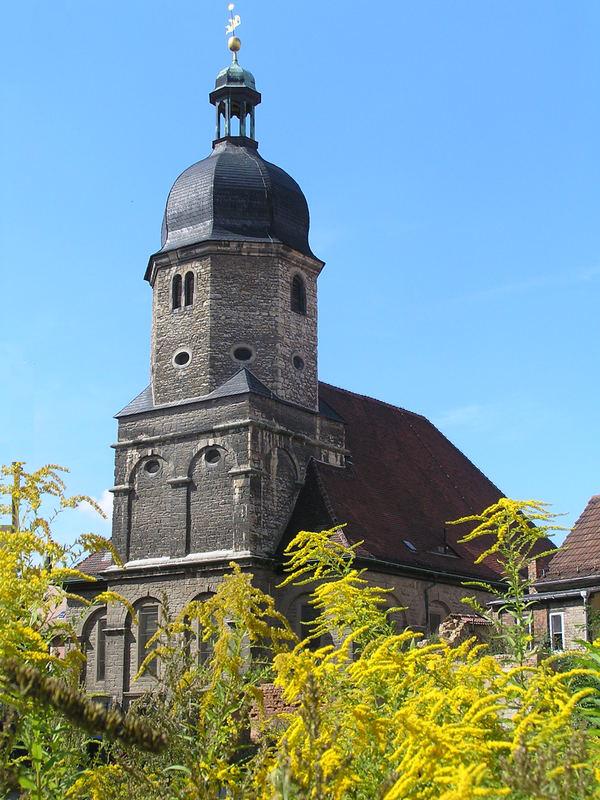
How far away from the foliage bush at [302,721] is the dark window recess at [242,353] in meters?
20.9

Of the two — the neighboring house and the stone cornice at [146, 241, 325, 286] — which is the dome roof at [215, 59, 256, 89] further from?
the neighboring house

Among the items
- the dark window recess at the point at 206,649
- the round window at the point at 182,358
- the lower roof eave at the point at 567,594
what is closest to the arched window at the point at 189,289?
the round window at the point at 182,358

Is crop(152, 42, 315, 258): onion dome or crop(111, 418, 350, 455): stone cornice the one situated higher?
crop(152, 42, 315, 258): onion dome

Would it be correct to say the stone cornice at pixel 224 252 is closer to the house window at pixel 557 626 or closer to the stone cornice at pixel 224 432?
the stone cornice at pixel 224 432

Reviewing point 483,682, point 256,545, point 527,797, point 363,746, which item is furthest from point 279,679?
point 256,545

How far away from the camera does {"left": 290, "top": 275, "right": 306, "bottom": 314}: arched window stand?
1168 inches

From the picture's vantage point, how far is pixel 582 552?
23.4 meters

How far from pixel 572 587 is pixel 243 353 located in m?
10.4

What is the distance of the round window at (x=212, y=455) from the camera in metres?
27.3

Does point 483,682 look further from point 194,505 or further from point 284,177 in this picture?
point 284,177

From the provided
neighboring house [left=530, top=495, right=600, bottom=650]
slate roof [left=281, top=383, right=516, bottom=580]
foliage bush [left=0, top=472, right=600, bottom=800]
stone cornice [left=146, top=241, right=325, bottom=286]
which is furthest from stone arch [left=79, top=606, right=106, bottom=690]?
foliage bush [left=0, top=472, right=600, bottom=800]

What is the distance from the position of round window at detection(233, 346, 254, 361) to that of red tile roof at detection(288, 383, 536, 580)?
10.9 feet

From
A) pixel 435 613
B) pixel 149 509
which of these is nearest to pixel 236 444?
pixel 149 509

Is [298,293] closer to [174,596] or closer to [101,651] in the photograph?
[174,596]
